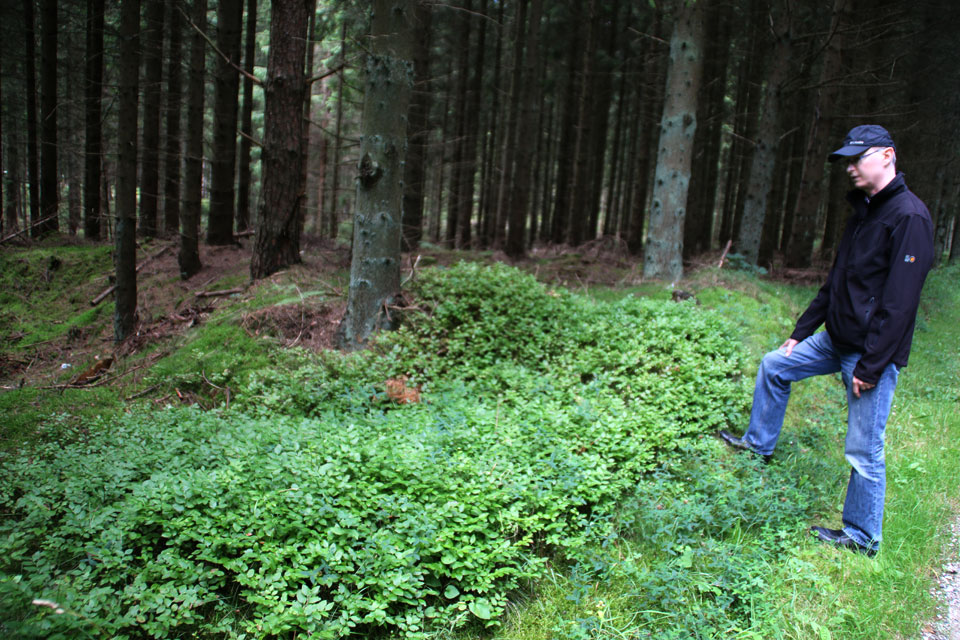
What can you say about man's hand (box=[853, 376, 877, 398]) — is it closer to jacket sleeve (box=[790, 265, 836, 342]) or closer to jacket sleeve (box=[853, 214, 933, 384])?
jacket sleeve (box=[853, 214, 933, 384])

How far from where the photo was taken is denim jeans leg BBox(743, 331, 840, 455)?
13.4 ft

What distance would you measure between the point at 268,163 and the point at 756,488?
8.08 metres

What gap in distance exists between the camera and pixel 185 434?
424cm

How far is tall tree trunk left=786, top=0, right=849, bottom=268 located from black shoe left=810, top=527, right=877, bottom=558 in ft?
34.2

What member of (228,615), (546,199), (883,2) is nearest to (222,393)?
(228,615)

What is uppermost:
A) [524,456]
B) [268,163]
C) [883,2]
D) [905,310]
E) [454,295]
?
[883,2]

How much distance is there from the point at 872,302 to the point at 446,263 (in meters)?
8.15

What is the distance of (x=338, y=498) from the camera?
3299 mm

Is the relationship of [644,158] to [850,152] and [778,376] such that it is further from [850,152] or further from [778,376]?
[850,152]

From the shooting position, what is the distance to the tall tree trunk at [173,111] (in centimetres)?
1272

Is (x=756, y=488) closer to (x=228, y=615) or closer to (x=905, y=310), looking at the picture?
(x=905, y=310)

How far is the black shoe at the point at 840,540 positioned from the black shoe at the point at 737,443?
857 millimetres

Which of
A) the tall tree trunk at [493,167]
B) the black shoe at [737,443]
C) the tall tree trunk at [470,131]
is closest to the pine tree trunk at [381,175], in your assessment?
the black shoe at [737,443]

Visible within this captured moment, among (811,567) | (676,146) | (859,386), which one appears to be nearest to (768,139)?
(676,146)
